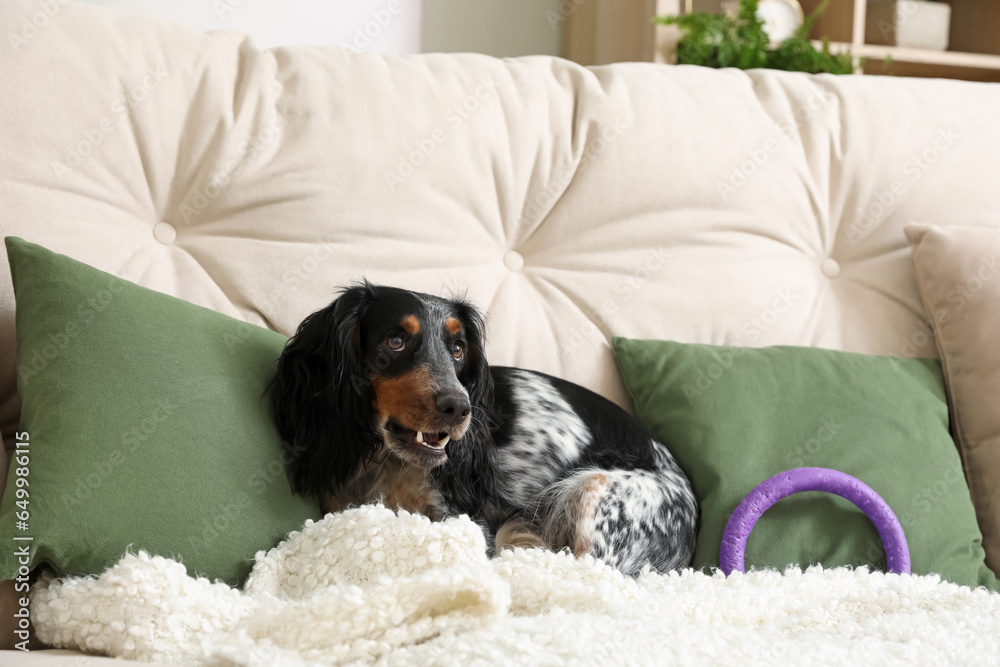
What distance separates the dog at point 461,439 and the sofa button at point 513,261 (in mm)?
232

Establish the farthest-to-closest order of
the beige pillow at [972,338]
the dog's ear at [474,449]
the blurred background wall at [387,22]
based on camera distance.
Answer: the blurred background wall at [387,22] → the beige pillow at [972,338] → the dog's ear at [474,449]

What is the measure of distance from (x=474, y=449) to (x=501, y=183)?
1.96 ft

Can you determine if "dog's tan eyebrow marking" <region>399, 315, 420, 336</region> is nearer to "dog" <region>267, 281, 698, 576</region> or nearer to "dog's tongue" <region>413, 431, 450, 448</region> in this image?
"dog" <region>267, 281, 698, 576</region>

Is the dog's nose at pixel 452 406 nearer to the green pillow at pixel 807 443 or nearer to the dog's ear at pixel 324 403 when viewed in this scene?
the dog's ear at pixel 324 403

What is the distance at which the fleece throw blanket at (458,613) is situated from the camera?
0.85 meters

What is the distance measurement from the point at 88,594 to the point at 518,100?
1250mm

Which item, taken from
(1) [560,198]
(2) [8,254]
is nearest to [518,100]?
Result: (1) [560,198]

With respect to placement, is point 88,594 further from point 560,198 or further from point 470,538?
point 560,198

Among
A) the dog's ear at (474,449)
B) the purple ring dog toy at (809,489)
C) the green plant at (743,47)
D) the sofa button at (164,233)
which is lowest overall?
the purple ring dog toy at (809,489)

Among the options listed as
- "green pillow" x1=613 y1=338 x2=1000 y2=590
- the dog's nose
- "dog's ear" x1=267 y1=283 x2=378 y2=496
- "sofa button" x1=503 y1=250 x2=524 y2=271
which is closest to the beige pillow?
"green pillow" x1=613 y1=338 x2=1000 y2=590

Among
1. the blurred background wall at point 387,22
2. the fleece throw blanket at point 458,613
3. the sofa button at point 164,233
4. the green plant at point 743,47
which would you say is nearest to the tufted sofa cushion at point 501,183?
the sofa button at point 164,233

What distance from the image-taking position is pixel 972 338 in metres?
1.67

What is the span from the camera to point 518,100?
5.71 feet

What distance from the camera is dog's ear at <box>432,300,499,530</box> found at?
135 cm
